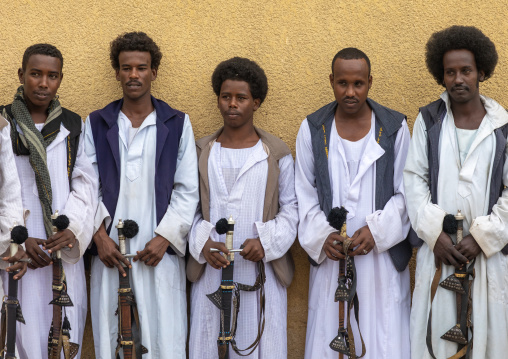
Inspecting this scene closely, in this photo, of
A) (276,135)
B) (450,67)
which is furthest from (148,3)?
(450,67)

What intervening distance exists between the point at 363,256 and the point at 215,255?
3.10ft

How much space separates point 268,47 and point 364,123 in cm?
99

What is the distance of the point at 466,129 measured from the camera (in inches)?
192

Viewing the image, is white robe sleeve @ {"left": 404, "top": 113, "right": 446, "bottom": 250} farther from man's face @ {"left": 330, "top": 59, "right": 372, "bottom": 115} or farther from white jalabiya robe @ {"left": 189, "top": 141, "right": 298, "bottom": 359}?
white jalabiya robe @ {"left": 189, "top": 141, "right": 298, "bottom": 359}

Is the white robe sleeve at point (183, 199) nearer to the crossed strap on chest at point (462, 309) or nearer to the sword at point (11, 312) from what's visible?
the sword at point (11, 312)

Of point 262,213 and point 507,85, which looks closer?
point 262,213

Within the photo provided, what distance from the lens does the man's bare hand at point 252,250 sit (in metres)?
4.94

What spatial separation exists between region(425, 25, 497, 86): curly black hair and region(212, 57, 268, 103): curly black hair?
45.5 inches

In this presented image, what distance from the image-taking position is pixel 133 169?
16.7ft

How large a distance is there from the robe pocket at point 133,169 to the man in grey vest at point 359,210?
3.44 feet

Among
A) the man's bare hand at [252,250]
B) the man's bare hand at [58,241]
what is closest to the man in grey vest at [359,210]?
the man's bare hand at [252,250]

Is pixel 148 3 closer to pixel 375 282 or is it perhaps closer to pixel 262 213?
pixel 262 213

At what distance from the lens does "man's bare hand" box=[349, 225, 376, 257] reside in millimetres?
4816

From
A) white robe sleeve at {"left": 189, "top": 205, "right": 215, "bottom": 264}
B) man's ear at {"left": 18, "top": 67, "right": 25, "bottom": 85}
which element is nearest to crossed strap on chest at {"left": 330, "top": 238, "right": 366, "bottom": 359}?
white robe sleeve at {"left": 189, "top": 205, "right": 215, "bottom": 264}
